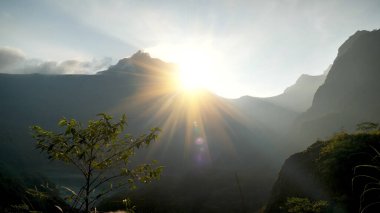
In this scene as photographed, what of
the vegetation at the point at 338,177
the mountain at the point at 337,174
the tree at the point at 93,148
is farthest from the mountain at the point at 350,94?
the tree at the point at 93,148

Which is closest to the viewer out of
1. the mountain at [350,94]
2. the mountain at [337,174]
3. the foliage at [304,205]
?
the foliage at [304,205]

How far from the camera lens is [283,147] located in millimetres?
150875

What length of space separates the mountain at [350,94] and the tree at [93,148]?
13010 cm

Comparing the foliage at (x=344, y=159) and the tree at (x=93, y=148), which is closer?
the tree at (x=93, y=148)

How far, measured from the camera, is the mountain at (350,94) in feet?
414

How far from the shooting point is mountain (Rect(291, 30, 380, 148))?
126 m

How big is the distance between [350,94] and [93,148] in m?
157

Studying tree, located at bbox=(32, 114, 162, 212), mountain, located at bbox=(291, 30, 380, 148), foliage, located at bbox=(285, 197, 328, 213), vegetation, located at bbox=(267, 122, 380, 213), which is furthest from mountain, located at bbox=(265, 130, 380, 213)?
mountain, located at bbox=(291, 30, 380, 148)

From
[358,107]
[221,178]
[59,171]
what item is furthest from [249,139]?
[59,171]

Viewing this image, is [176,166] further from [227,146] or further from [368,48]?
[368,48]

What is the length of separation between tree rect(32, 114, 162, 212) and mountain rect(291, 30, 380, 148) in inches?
5122

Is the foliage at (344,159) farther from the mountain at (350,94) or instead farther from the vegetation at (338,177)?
the mountain at (350,94)

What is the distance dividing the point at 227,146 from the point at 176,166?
105 feet

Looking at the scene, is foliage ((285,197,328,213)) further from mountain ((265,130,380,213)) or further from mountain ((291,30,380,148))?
mountain ((291,30,380,148))
